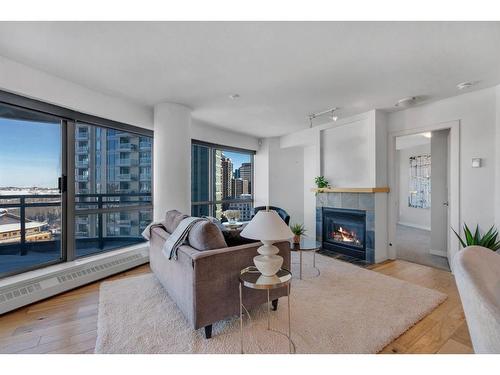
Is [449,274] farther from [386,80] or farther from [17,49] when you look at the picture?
[17,49]

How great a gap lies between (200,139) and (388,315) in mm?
3887

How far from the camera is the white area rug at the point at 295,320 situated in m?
1.70

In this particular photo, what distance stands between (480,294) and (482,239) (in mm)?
2776

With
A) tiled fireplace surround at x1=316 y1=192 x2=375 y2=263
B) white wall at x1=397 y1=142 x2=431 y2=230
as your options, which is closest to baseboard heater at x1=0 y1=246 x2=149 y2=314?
tiled fireplace surround at x1=316 y1=192 x2=375 y2=263

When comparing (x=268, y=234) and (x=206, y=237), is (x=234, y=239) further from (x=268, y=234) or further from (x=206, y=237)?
(x=268, y=234)

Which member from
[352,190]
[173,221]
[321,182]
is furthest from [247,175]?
[173,221]

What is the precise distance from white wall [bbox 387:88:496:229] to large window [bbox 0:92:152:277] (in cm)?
459

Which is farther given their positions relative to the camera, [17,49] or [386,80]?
[386,80]

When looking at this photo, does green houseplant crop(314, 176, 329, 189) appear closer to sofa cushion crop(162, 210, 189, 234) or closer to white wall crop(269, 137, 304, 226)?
white wall crop(269, 137, 304, 226)

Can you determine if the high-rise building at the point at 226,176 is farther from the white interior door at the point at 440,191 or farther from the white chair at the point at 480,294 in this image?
the white chair at the point at 480,294

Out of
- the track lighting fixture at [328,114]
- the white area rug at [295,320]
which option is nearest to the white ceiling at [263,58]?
the track lighting fixture at [328,114]

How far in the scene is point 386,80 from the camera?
265cm

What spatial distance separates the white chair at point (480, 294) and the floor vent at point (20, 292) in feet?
11.2
